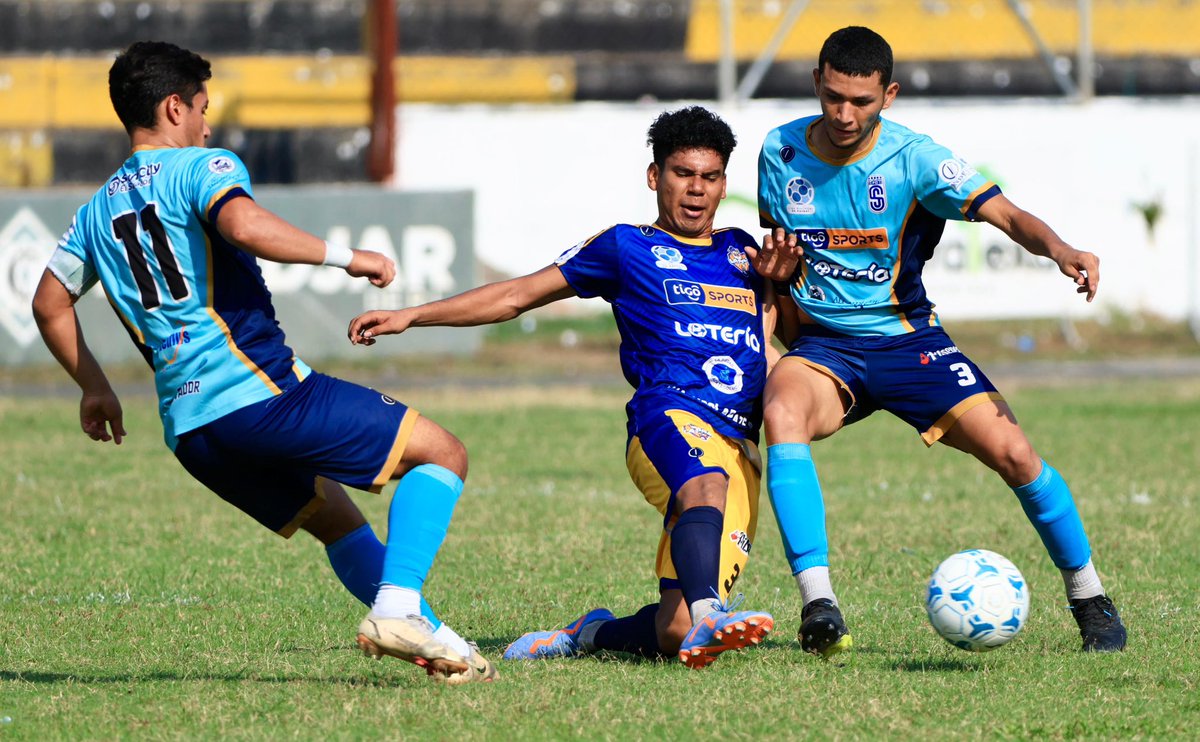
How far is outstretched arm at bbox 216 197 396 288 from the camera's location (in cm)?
484

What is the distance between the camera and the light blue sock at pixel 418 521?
5098 millimetres

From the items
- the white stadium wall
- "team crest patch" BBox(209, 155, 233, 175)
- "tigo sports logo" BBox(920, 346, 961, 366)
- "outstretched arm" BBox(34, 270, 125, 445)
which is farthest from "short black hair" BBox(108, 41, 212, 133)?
the white stadium wall

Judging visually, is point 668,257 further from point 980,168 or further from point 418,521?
point 980,168

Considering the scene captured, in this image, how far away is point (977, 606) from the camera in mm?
5395

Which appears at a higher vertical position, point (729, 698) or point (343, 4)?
point (343, 4)

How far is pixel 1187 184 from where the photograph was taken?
22.1m

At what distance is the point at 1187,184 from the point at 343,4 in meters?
13.3

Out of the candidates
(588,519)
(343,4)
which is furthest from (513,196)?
(588,519)

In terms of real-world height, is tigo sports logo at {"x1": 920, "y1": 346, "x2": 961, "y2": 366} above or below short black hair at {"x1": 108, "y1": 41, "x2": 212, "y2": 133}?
below

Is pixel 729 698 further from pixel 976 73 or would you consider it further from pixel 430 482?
pixel 976 73

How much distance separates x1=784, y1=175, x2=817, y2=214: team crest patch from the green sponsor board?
40.9 ft

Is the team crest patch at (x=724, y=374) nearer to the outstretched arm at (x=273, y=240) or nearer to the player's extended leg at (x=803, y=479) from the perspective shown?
the player's extended leg at (x=803, y=479)

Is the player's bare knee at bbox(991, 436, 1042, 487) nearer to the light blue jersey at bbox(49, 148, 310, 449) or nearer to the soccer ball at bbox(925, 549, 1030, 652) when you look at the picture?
the soccer ball at bbox(925, 549, 1030, 652)

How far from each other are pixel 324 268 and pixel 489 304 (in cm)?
1335
